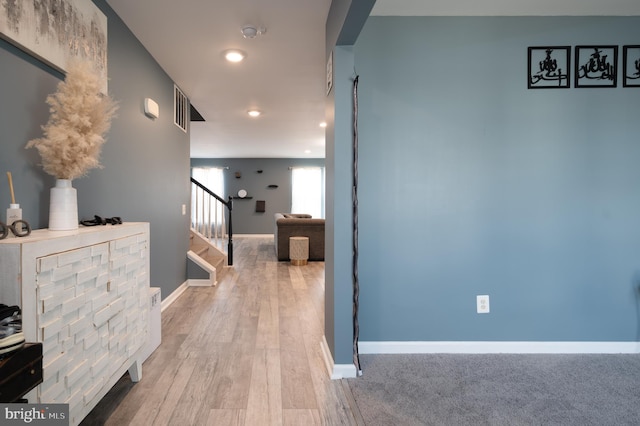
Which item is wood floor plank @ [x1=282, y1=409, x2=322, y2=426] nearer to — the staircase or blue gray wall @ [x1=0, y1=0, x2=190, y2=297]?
blue gray wall @ [x1=0, y1=0, x2=190, y2=297]

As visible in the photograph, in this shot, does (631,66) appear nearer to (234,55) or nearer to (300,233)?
(234,55)

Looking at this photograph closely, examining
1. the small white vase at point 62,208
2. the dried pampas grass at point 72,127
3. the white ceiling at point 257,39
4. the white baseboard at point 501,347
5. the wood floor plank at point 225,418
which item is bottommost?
the wood floor plank at point 225,418

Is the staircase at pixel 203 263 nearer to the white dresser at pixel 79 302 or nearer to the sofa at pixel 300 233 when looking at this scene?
the sofa at pixel 300 233

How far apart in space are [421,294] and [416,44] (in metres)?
1.80

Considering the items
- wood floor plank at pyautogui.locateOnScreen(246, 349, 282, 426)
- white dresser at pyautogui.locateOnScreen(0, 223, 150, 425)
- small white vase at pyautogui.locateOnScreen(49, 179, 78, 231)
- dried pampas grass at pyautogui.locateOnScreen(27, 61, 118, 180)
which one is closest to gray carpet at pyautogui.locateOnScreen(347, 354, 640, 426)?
wood floor plank at pyautogui.locateOnScreen(246, 349, 282, 426)

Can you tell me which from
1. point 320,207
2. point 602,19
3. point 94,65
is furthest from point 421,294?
point 320,207

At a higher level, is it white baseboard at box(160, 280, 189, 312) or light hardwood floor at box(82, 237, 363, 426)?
white baseboard at box(160, 280, 189, 312)

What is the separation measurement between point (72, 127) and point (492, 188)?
8.37 feet

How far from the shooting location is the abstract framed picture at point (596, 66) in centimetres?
239

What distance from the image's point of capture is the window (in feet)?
33.2

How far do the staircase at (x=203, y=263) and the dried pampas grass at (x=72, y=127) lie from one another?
2.88 m

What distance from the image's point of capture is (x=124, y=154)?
8.33 ft

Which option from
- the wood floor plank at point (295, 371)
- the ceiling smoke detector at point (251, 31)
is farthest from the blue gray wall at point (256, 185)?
the ceiling smoke detector at point (251, 31)

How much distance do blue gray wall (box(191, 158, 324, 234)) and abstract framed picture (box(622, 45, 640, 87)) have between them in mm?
8190
